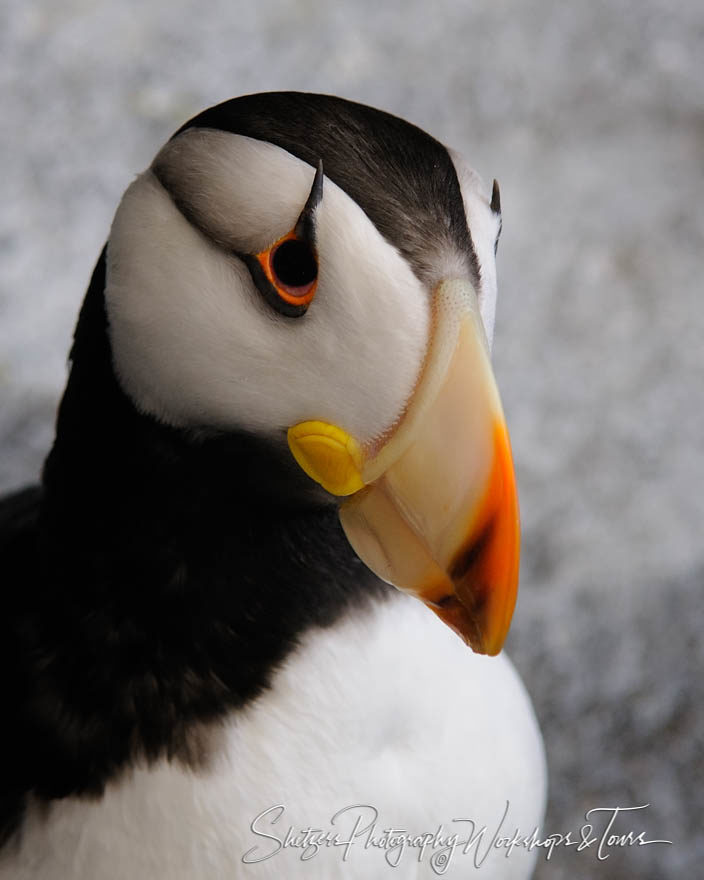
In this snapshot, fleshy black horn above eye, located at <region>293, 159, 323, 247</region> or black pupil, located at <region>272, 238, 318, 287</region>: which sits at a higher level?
fleshy black horn above eye, located at <region>293, 159, 323, 247</region>

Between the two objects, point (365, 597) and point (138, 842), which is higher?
point (365, 597)

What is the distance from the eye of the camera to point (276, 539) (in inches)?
30.4

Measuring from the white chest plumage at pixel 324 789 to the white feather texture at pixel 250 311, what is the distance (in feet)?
0.77

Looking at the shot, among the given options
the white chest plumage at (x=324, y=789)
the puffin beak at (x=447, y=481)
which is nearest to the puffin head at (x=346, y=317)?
the puffin beak at (x=447, y=481)

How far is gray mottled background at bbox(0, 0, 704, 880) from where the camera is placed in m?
1.33

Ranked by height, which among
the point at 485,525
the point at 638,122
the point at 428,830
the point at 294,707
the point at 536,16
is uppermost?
the point at 536,16

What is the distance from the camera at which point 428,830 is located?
2.92 feet

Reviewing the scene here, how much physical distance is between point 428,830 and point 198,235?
1.72 ft

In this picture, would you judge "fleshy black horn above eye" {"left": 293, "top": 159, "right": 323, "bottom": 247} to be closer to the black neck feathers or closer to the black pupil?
the black pupil

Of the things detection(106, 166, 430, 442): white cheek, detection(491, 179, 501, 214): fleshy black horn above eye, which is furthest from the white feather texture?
detection(491, 179, 501, 214): fleshy black horn above eye

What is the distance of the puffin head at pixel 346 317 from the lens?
1.99ft

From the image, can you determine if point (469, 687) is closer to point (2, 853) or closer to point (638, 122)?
point (2, 853)

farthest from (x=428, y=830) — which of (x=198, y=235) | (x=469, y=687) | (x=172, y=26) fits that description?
(x=172, y=26)

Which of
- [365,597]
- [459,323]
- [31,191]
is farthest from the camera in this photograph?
[31,191]
